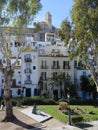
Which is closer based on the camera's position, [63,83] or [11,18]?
[11,18]

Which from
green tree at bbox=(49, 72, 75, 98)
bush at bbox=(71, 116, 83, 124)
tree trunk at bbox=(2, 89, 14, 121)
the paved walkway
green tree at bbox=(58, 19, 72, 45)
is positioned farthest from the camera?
green tree at bbox=(49, 72, 75, 98)

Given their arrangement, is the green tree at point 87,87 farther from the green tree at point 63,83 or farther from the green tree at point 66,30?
the green tree at point 66,30

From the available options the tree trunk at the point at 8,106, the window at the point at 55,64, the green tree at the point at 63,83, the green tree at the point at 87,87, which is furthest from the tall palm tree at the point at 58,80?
the tree trunk at the point at 8,106

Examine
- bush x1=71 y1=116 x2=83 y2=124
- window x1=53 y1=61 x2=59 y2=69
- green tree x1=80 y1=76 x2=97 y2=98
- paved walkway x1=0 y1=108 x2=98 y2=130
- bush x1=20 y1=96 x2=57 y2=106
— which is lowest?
paved walkway x1=0 y1=108 x2=98 y2=130

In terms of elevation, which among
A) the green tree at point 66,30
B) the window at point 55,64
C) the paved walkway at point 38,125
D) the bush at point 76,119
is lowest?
the paved walkway at point 38,125

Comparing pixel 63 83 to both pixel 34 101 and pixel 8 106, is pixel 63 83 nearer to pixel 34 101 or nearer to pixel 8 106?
pixel 34 101

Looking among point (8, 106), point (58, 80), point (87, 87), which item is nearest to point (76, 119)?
point (8, 106)

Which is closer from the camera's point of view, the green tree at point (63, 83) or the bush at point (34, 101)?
the bush at point (34, 101)

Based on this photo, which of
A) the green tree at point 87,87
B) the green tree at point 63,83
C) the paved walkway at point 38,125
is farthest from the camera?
the green tree at point 87,87

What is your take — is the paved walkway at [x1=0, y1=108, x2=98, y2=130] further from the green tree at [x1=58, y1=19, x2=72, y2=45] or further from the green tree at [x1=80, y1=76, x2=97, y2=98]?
the green tree at [x1=80, y1=76, x2=97, y2=98]

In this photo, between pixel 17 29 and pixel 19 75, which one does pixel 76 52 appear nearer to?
pixel 17 29

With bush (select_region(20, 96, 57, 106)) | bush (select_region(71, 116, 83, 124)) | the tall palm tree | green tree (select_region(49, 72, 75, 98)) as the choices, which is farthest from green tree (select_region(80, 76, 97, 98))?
bush (select_region(71, 116, 83, 124))

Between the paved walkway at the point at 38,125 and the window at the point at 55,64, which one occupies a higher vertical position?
the window at the point at 55,64

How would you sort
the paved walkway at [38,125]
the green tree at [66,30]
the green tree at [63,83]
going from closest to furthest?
1. the paved walkway at [38,125]
2. the green tree at [66,30]
3. the green tree at [63,83]
